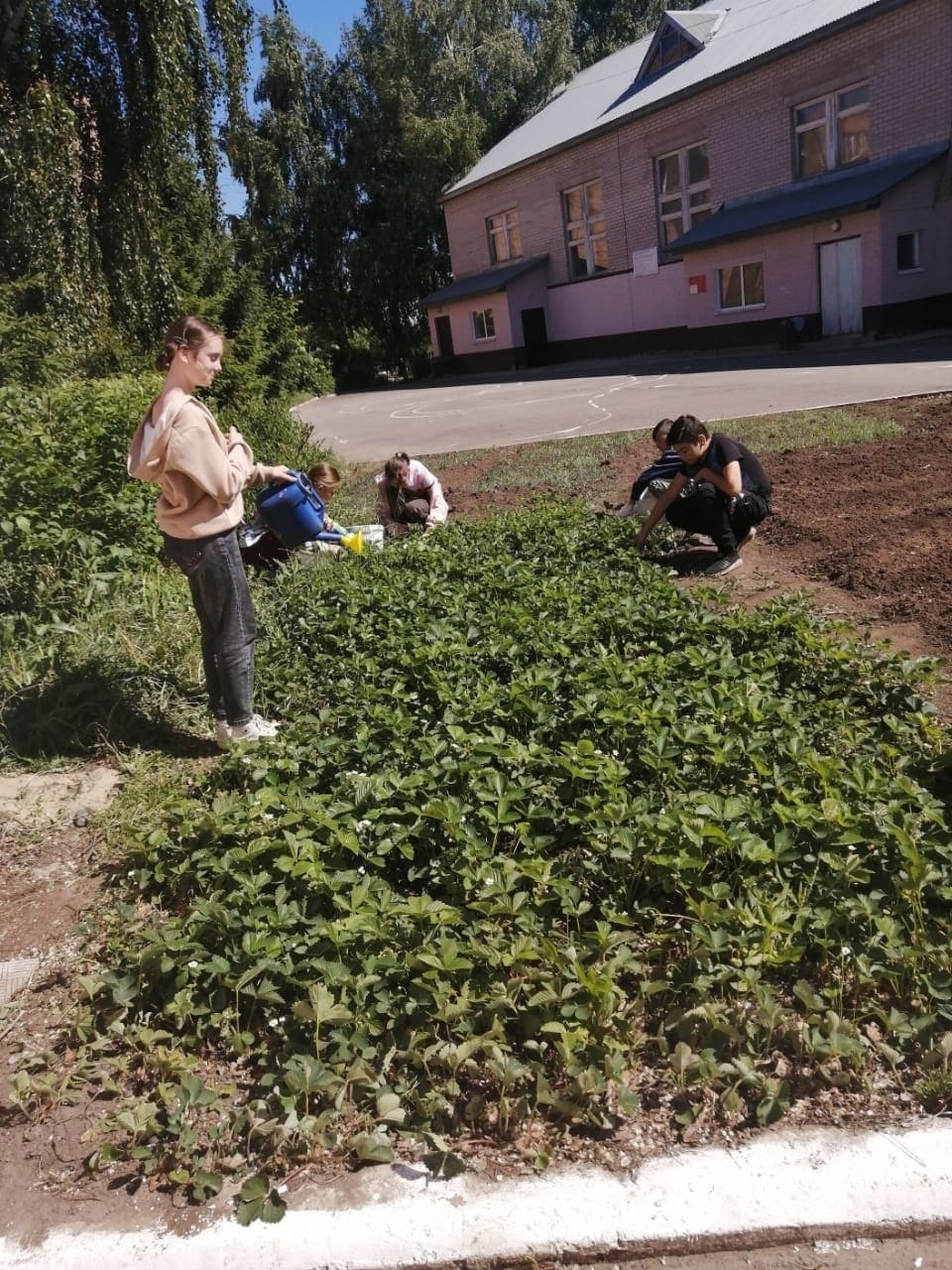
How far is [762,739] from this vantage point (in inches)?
138

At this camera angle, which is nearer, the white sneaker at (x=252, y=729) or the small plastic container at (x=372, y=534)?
the white sneaker at (x=252, y=729)

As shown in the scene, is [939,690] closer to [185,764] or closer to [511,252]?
[185,764]

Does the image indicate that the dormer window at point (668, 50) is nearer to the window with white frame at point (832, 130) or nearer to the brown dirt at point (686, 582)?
the window with white frame at point (832, 130)

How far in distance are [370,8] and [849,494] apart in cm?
4466

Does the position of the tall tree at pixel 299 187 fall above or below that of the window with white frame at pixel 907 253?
above

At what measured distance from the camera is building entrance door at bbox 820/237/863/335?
886 inches

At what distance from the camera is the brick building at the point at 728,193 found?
21.9 m

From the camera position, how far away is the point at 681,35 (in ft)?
97.0

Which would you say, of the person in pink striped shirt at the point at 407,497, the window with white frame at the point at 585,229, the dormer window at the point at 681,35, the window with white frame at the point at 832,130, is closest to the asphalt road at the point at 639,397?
the window with white frame at the point at 832,130

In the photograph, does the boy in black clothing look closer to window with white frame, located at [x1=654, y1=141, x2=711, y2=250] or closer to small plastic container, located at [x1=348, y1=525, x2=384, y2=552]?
small plastic container, located at [x1=348, y1=525, x2=384, y2=552]

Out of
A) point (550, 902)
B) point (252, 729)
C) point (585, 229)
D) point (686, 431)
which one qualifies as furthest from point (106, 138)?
point (585, 229)

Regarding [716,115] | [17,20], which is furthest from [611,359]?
[17,20]

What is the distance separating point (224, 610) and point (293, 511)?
7.38 feet

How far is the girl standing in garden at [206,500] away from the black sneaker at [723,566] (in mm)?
3331
